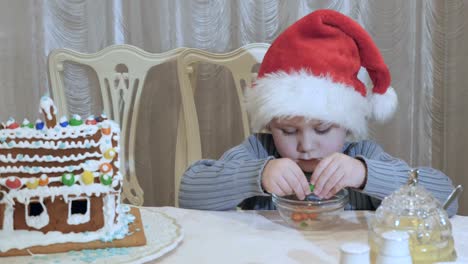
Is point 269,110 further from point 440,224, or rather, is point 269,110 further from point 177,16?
point 177,16

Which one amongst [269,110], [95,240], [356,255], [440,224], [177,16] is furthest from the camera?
[177,16]

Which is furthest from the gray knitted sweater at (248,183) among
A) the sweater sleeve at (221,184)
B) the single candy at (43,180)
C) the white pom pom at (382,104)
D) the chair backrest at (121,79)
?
the chair backrest at (121,79)

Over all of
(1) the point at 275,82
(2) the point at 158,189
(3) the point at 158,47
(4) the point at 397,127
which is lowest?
(2) the point at 158,189

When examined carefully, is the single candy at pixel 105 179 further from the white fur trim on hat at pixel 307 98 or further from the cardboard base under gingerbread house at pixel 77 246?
the white fur trim on hat at pixel 307 98

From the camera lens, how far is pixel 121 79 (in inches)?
64.1

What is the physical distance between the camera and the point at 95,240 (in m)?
0.92

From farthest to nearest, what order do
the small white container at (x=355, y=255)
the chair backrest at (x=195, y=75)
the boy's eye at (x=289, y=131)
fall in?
the chair backrest at (x=195, y=75) → the boy's eye at (x=289, y=131) → the small white container at (x=355, y=255)

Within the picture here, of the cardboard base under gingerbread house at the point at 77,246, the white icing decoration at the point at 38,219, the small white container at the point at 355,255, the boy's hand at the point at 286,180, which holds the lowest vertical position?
the cardboard base under gingerbread house at the point at 77,246

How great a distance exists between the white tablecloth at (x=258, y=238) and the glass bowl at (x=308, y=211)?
0.06 ft

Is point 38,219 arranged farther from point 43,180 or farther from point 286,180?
point 286,180

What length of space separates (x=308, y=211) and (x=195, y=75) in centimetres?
78

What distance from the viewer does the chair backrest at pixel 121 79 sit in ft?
5.25

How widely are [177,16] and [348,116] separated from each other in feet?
2.39

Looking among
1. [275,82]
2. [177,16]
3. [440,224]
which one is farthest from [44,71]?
[440,224]
